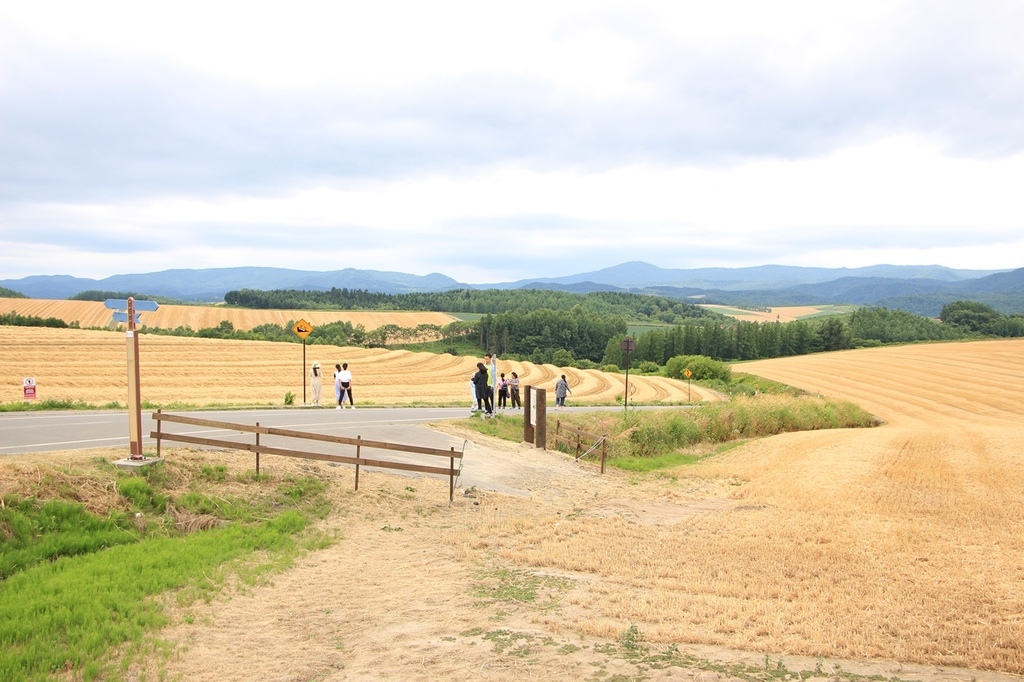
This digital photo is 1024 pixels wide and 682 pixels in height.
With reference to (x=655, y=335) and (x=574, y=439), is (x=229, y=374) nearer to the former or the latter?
(x=574, y=439)

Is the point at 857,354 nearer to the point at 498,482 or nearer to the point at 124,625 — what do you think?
the point at 498,482

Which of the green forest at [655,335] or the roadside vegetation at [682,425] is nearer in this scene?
the roadside vegetation at [682,425]

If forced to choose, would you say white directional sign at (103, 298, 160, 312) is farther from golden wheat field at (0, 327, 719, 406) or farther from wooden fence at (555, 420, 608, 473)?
golden wheat field at (0, 327, 719, 406)

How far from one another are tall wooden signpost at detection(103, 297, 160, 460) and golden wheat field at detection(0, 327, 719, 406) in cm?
1586

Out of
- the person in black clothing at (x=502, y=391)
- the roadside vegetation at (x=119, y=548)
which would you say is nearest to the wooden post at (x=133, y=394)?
the roadside vegetation at (x=119, y=548)

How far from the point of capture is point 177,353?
50969mm

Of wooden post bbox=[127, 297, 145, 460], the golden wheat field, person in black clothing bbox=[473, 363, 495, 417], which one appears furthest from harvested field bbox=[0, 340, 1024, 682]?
the golden wheat field

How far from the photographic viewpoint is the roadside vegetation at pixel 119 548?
7291mm

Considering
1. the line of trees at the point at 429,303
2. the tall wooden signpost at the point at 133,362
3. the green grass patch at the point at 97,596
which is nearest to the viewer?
the green grass patch at the point at 97,596

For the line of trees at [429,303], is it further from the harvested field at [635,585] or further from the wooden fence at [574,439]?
the harvested field at [635,585]

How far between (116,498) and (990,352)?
84659mm

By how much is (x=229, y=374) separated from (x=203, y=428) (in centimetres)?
2862

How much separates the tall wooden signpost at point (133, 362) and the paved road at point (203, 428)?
4.21 feet

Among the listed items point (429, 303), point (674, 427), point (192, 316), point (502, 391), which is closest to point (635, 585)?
point (674, 427)
